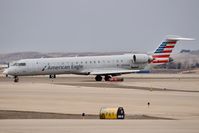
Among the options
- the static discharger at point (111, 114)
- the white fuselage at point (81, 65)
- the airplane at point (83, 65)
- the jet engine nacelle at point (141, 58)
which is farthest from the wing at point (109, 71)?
the static discharger at point (111, 114)

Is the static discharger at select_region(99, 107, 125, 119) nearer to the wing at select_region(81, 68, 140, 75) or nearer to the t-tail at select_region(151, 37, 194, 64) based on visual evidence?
the wing at select_region(81, 68, 140, 75)

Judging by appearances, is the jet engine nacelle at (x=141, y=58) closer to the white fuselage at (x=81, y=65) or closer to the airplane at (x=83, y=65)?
the airplane at (x=83, y=65)

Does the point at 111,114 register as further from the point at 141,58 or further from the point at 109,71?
the point at 141,58

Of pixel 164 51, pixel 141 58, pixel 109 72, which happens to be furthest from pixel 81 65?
pixel 164 51

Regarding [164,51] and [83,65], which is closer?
[83,65]

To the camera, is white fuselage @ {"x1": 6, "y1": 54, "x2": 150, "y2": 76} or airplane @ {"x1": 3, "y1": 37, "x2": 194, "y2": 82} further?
white fuselage @ {"x1": 6, "y1": 54, "x2": 150, "y2": 76}

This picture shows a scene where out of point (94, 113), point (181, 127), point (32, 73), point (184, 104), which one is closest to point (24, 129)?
point (181, 127)

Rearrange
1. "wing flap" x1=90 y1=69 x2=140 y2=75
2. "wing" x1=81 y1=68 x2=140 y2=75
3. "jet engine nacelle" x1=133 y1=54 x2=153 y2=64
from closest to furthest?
1. "wing flap" x1=90 y1=69 x2=140 y2=75
2. "wing" x1=81 y1=68 x2=140 y2=75
3. "jet engine nacelle" x1=133 y1=54 x2=153 y2=64

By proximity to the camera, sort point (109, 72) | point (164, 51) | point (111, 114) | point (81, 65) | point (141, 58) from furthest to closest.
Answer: point (164, 51)
point (141, 58)
point (81, 65)
point (109, 72)
point (111, 114)

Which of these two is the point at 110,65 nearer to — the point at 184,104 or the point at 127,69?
the point at 127,69

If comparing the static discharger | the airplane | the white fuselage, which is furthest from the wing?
the static discharger

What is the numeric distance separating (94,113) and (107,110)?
4.54 metres

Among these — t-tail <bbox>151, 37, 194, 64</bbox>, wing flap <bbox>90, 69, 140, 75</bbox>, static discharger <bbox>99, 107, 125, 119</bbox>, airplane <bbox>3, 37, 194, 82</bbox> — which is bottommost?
static discharger <bbox>99, 107, 125, 119</bbox>

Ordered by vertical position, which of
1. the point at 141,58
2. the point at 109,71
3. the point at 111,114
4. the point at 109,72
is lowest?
the point at 111,114
